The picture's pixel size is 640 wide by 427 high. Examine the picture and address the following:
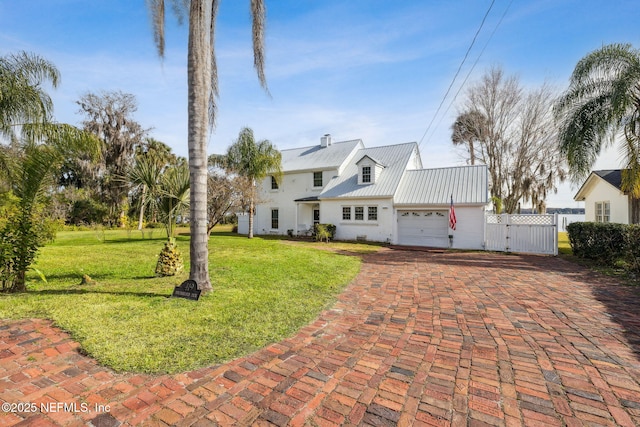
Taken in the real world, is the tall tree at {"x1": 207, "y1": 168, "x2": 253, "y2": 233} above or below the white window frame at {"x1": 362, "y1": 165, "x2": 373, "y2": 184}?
below

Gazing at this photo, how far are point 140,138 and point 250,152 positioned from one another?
1805cm

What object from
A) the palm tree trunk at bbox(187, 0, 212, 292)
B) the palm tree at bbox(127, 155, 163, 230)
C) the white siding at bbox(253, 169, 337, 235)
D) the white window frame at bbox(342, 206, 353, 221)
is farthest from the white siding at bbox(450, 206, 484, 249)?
the palm tree at bbox(127, 155, 163, 230)

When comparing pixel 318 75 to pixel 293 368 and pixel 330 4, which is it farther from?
pixel 293 368

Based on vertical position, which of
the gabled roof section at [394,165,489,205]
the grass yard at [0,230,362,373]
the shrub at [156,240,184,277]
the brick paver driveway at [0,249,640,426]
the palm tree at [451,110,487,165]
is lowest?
the brick paver driveway at [0,249,640,426]

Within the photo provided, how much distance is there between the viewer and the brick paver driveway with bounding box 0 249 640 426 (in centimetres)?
235

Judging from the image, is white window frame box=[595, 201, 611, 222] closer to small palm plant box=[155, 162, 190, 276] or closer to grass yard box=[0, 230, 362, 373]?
grass yard box=[0, 230, 362, 373]

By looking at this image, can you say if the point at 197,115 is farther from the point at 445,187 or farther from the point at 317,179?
the point at 317,179

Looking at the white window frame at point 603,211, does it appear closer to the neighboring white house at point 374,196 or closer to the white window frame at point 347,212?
the neighboring white house at point 374,196

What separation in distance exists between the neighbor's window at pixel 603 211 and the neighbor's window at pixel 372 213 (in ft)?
43.0

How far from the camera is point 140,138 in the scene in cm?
2930

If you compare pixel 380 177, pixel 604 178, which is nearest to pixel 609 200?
pixel 604 178

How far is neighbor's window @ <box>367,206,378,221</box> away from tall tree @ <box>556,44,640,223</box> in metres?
9.25

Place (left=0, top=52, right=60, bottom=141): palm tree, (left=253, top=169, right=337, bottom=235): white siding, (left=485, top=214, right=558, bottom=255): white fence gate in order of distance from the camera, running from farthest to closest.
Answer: (left=253, top=169, right=337, bottom=235): white siding → (left=485, top=214, right=558, bottom=255): white fence gate → (left=0, top=52, right=60, bottom=141): palm tree

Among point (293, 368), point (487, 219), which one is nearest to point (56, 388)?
point (293, 368)
